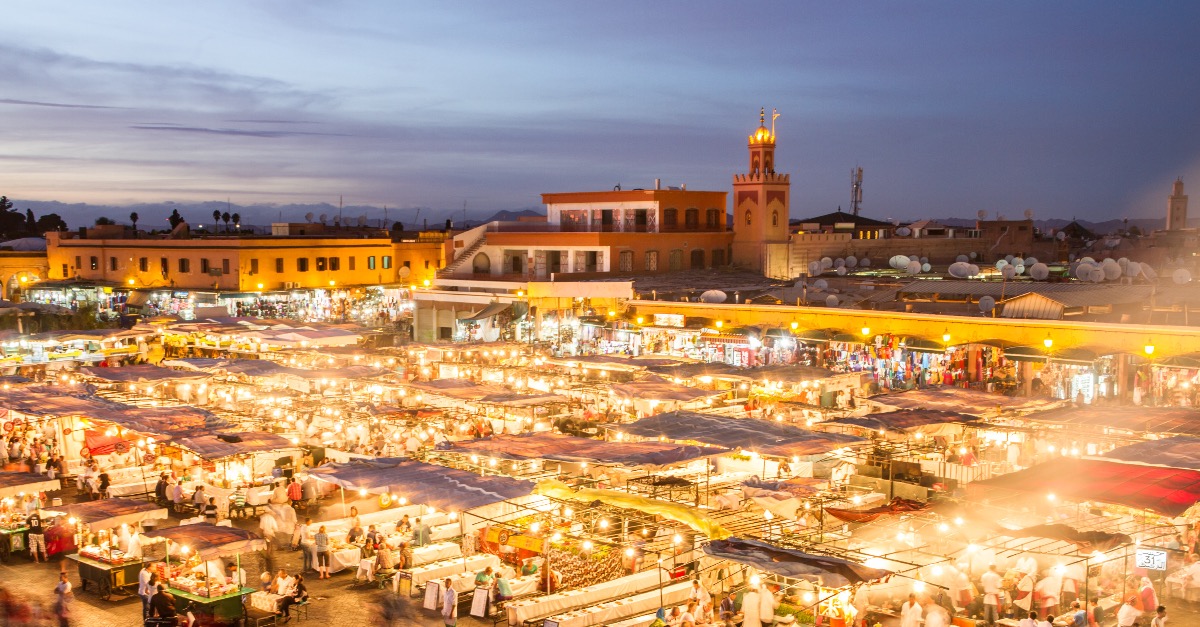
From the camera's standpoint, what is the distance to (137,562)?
17375 millimetres

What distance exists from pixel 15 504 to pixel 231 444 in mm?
3819

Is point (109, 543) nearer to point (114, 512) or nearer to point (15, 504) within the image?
point (114, 512)

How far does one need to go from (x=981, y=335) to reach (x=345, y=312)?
31808 millimetres

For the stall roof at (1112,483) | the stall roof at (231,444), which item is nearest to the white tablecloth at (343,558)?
the stall roof at (231,444)

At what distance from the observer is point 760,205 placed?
4897 cm

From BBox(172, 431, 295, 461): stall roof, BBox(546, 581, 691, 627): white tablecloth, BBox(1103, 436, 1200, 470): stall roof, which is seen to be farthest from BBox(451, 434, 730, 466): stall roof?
BBox(1103, 436, 1200, 470): stall roof

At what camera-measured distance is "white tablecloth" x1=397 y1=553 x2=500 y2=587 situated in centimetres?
1692

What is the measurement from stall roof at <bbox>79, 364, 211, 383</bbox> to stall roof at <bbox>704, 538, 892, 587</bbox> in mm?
18688

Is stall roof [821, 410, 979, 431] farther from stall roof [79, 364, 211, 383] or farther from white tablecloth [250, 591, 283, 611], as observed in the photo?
stall roof [79, 364, 211, 383]

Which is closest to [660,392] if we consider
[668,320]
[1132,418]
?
[1132,418]

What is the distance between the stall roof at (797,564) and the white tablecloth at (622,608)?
1.27m

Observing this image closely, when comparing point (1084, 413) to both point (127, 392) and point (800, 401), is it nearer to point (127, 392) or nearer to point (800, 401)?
point (800, 401)

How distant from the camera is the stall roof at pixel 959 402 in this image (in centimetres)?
2280

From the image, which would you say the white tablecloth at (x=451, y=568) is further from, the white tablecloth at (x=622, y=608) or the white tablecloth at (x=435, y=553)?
the white tablecloth at (x=622, y=608)
